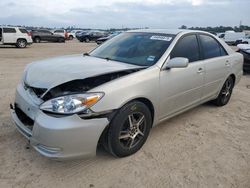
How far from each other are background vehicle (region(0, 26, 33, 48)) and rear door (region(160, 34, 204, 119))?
59.9 ft

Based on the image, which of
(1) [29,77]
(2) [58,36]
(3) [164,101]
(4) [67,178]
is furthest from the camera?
(2) [58,36]

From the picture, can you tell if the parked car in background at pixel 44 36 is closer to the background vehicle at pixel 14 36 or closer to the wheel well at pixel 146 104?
the background vehicle at pixel 14 36

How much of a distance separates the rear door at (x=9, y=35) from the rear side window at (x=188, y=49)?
18262 millimetres

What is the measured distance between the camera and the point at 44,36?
3050 centimetres

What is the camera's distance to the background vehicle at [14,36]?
63.9 feet

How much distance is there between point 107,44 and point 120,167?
7.53 feet

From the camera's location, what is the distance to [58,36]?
31.7 meters

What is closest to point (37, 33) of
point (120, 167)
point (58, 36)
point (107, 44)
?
point (58, 36)

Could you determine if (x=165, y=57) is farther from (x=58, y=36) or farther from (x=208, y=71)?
(x=58, y=36)

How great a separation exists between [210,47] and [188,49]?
82 cm

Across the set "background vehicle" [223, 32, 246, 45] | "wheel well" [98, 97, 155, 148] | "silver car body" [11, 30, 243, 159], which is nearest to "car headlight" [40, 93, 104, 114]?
"silver car body" [11, 30, 243, 159]

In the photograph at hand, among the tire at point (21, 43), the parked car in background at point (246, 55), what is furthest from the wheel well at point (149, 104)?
the tire at point (21, 43)

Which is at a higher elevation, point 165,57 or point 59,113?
point 165,57

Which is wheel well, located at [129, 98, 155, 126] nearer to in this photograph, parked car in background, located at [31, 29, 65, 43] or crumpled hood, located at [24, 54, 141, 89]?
crumpled hood, located at [24, 54, 141, 89]
